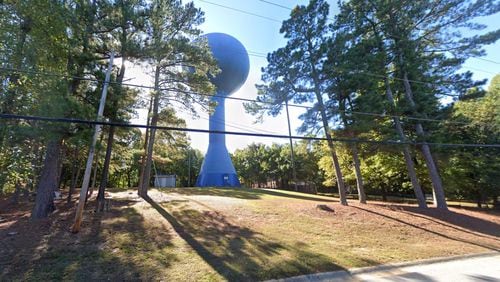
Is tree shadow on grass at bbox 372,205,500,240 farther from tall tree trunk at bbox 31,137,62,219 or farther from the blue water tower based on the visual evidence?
the blue water tower

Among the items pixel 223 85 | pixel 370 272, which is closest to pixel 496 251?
pixel 370 272

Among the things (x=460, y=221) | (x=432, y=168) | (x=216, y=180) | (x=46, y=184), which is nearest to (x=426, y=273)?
(x=460, y=221)

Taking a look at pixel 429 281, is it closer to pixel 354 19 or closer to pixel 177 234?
pixel 177 234

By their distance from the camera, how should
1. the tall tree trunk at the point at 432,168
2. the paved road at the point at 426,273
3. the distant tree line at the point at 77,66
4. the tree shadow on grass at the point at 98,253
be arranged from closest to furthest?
the tree shadow on grass at the point at 98,253 → the paved road at the point at 426,273 → the distant tree line at the point at 77,66 → the tall tree trunk at the point at 432,168

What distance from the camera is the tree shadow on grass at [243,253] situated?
197 inches

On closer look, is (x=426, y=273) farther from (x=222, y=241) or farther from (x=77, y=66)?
(x=77, y=66)

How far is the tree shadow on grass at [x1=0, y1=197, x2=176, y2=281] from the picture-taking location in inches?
182

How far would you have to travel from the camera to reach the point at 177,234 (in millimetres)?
7199

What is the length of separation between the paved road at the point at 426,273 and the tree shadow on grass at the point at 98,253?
3206mm

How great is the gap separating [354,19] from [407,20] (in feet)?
9.98

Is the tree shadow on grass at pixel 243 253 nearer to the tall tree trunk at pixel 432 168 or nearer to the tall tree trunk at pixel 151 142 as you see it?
the tall tree trunk at pixel 151 142

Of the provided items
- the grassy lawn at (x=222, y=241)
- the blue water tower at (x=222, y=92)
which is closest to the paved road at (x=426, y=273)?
the grassy lawn at (x=222, y=241)

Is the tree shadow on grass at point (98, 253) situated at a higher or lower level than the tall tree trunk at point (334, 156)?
lower

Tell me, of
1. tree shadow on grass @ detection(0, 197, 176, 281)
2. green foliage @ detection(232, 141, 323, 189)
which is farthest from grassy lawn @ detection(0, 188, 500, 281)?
green foliage @ detection(232, 141, 323, 189)
